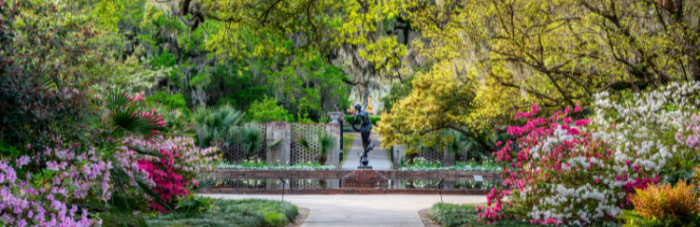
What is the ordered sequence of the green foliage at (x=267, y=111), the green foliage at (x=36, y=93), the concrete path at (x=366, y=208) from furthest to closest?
the green foliage at (x=267, y=111), the concrete path at (x=366, y=208), the green foliage at (x=36, y=93)

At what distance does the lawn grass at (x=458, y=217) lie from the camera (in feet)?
28.1

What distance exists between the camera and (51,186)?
4586 mm

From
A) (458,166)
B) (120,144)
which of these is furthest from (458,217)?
(458,166)

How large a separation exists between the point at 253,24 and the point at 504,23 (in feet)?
17.5

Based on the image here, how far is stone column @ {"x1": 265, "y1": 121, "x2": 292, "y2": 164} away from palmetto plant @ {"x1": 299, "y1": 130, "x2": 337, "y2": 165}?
1.99 feet

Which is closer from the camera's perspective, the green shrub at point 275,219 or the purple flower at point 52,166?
the purple flower at point 52,166

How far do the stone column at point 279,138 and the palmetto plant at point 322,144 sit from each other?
1.99ft

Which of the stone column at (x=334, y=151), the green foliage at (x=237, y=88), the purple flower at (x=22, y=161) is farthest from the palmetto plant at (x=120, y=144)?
the green foliage at (x=237, y=88)

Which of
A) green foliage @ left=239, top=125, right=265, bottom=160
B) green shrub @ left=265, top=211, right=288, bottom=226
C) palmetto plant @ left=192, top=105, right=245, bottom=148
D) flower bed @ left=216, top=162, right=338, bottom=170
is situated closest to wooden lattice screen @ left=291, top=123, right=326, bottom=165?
green foliage @ left=239, top=125, right=265, bottom=160

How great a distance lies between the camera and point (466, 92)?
17.7 meters

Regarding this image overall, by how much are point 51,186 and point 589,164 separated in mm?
6410

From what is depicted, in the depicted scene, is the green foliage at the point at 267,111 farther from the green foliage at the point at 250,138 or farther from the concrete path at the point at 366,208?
the concrete path at the point at 366,208

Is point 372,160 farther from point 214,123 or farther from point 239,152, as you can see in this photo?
point 214,123

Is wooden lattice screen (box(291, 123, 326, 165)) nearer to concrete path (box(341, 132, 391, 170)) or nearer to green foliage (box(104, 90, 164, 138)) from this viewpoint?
concrete path (box(341, 132, 391, 170))
